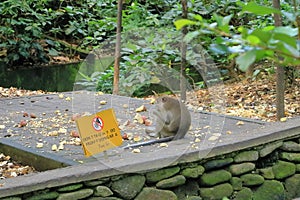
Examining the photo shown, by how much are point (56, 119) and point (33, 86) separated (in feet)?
12.8

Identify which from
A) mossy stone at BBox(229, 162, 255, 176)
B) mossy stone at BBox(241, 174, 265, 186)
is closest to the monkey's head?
mossy stone at BBox(229, 162, 255, 176)

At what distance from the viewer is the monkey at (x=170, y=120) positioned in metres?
3.82

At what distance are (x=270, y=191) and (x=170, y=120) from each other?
0.80 m

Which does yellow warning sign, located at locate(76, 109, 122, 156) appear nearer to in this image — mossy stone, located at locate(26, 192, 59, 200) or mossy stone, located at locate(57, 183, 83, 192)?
mossy stone, located at locate(57, 183, 83, 192)

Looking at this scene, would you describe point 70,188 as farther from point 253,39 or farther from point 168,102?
point 253,39

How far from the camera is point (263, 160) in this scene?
3.96 meters

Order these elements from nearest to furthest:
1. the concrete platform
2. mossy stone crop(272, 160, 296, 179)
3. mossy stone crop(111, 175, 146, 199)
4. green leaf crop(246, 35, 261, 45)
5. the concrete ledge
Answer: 1. green leaf crop(246, 35, 261, 45)
2. the concrete platform
3. mossy stone crop(111, 175, 146, 199)
4. the concrete ledge
5. mossy stone crop(272, 160, 296, 179)

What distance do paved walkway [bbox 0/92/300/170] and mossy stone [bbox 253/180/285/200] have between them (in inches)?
13.0

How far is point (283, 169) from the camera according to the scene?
3994 mm

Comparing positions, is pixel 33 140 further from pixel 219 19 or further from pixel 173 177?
pixel 219 19

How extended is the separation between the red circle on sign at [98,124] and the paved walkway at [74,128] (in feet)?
0.60

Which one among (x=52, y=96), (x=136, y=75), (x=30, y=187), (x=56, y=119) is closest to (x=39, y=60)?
(x=52, y=96)

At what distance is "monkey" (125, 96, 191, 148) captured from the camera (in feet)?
12.5

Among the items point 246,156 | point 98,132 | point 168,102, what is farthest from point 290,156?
point 98,132
